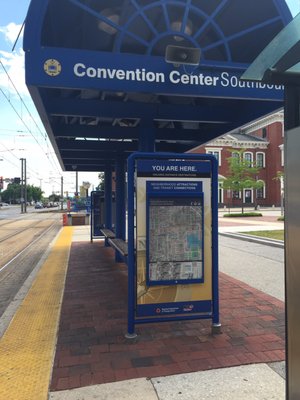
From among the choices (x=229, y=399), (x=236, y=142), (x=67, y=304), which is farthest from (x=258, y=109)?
(x=236, y=142)

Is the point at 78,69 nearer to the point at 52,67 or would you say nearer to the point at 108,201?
the point at 52,67

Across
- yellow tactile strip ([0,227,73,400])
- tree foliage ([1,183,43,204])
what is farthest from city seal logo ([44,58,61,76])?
tree foliage ([1,183,43,204])

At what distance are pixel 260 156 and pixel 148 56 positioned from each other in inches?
2277

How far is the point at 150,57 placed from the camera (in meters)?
5.09

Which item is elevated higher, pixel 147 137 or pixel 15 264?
pixel 147 137

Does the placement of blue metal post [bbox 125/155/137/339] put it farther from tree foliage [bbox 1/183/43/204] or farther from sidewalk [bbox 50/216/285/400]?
tree foliage [bbox 1/183/43/204]

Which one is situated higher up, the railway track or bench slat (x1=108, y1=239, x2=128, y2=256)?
bench slat (x1=108, y1=239, x2=128, y2=256)

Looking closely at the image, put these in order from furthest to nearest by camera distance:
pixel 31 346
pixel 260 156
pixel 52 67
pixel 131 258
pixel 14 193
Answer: pixel 14 193 < pixel 260 156 < pixel 52 67 < pixel 131 258 < pixel 31 346

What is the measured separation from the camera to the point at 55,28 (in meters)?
5.67

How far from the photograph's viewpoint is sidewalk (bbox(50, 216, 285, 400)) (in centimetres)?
313

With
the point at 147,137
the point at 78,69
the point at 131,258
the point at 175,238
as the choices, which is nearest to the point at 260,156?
the point at 147,137

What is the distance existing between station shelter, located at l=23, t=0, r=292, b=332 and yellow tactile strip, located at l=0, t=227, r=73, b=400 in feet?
8.06

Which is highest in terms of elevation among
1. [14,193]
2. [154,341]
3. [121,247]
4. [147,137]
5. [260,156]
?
[260,156]

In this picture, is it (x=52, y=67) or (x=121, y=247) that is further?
(x=121, y=247)
